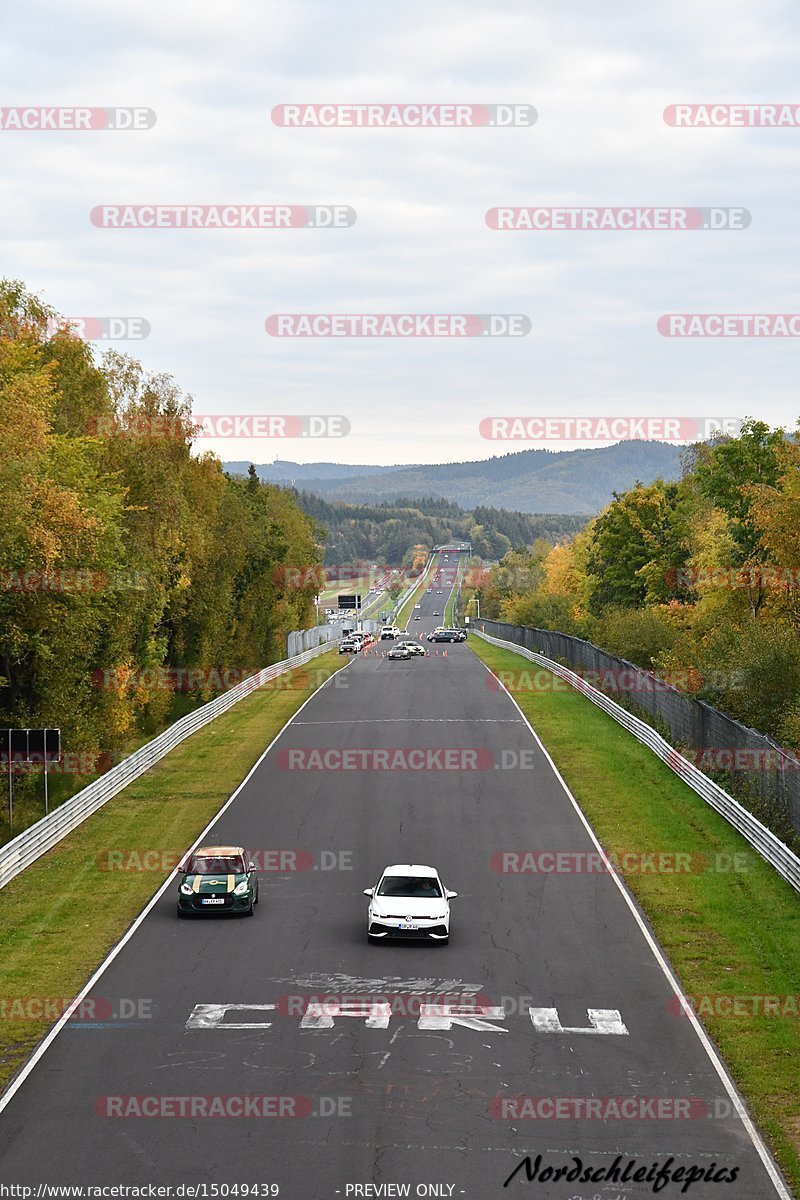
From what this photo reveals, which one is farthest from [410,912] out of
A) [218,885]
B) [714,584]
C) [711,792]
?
[714,584]

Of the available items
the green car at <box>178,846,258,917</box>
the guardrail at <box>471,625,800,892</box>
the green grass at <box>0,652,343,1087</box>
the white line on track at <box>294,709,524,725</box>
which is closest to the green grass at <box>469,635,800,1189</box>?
the guardrail at <box>471,625,800,892</box>

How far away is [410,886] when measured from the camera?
2672cm

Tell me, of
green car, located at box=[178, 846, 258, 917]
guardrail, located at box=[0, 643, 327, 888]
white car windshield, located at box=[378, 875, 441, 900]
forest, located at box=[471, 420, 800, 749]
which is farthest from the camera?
forest, located at box=[471, 420, 800, 749]

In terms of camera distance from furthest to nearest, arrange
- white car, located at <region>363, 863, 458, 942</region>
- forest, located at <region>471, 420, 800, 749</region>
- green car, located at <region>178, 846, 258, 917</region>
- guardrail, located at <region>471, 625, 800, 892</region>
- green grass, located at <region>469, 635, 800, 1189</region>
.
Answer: forest, located at <region>471, 420, 800, 749</region>
guardrail, located at <region>471, 625, 800, 892</region>
green car, located at <region>178, 846, 258, 917</region>
white car, located at <region>363, 863, 458, 942</region>
green grass, located at <region>469, 635, 800, 1189</region>

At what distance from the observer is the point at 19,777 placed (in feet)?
143

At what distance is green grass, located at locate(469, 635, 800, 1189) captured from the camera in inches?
752

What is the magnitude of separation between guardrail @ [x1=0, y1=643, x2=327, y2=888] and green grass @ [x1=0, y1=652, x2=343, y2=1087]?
0.30m

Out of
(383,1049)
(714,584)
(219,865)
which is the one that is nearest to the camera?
(383,1049)

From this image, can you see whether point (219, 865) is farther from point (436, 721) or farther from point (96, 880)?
point (436, 721)

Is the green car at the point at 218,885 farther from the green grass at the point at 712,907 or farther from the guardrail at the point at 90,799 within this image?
the green grass at the point at 712,907

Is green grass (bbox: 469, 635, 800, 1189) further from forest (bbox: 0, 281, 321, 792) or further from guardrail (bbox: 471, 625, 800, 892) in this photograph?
forest (bbox: 0, 281, 321, 792)

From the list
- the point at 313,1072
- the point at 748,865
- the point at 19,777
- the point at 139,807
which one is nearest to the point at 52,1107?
the point at 313,1072

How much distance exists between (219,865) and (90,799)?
12425 millimetres

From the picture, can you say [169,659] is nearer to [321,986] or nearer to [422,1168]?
[321,986]
